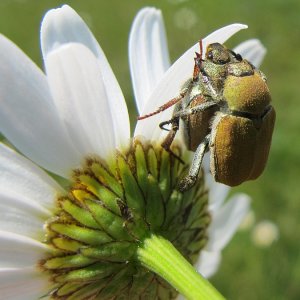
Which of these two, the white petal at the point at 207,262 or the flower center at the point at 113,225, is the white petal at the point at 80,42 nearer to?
the flower center at the point at 113,225

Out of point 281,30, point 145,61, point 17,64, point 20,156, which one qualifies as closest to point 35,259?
point 20,156

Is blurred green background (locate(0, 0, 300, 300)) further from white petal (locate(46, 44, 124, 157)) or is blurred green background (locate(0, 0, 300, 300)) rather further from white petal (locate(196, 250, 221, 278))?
white petal (locate(46, 44, 124, 157))

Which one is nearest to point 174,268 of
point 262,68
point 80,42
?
point 80,42

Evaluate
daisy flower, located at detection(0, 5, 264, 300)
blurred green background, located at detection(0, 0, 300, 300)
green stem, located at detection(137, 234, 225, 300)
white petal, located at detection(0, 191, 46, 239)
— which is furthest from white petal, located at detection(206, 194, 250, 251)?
blurred green background, located at detection(0, 0, 300, 300)

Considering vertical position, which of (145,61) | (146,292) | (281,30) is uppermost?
(145,61)

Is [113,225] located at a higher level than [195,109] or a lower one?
lower

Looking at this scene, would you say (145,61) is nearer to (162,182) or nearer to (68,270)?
(162,182)

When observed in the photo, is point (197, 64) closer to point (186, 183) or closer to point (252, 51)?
point (186, 183)
